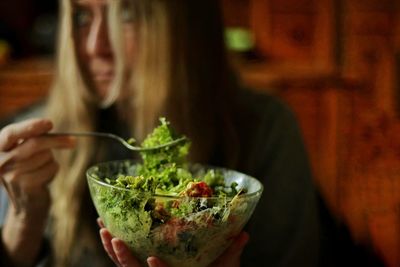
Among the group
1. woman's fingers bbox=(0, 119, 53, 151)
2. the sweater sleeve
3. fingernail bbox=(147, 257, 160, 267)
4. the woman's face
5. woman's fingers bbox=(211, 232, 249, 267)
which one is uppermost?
the woman's face

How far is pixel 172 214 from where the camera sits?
0.68m

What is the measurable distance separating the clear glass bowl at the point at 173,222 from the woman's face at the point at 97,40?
0.49 m

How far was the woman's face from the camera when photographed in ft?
3.84

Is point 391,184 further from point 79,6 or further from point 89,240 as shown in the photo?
point 79,6

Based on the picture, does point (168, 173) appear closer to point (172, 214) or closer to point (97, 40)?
point (172, 214)

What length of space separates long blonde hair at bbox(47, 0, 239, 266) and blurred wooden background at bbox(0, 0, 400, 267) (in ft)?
4.32

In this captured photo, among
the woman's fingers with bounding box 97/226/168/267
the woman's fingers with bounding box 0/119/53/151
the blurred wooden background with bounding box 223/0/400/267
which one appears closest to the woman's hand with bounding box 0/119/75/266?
the woman's fingers with bounding box 0/119/53/151

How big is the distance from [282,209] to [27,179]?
0.56m

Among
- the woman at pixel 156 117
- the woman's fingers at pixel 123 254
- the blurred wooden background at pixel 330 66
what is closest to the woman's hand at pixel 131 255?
the woman's fingers at pixel 123 254

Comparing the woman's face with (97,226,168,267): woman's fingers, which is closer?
(97,226,168,267): woman's fingers

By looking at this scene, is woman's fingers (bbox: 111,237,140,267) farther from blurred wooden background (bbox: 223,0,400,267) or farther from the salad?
blurred wooden background (bbox: 223,0,400,267)

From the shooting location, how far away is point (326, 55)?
110 inches

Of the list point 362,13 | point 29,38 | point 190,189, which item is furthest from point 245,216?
point 29,38

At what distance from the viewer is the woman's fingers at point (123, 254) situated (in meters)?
0.73
